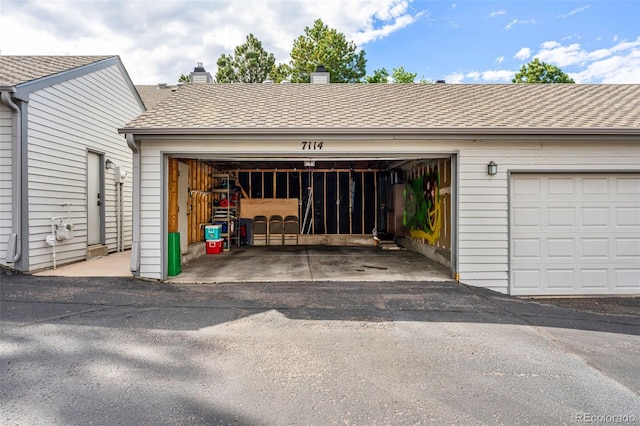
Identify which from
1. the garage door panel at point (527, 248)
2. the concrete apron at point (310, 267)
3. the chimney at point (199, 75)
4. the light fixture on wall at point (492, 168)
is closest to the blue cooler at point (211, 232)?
the concrete apron at point (310, 267)

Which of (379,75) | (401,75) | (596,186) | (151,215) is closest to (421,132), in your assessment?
(596,186)

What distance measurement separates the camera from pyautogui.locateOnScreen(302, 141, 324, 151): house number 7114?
6.23 metres

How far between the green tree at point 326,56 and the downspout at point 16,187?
2095 cm

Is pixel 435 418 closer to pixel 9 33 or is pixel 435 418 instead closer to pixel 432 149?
pixel 432 149

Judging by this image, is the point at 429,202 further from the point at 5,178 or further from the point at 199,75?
the point at 5,178

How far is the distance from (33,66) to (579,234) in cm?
1107

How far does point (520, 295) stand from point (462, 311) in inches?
88.2

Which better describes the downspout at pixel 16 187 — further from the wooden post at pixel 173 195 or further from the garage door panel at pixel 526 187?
the garage door panel at pixel 526 187

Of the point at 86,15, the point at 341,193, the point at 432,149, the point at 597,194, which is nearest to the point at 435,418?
the point at 432,149

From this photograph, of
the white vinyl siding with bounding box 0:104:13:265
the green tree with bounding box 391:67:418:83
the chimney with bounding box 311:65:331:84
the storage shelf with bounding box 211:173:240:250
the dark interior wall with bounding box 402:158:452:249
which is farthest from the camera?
the green tree with bounding box 391:67:418:83

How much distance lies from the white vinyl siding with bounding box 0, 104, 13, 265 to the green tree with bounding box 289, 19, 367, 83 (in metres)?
20.9

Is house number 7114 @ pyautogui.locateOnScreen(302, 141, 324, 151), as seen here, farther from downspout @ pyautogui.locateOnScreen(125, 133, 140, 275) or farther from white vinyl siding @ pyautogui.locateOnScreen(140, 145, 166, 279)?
downspout @ pyautogui.locateOnScreen(125, 133, 140, 275)

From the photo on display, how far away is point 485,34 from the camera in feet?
60.8

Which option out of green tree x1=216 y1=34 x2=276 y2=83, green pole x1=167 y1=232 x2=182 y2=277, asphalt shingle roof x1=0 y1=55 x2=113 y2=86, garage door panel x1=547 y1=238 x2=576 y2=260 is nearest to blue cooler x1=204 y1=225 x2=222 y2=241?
green pole x1=167 y1=232 x2=182 y2=277
